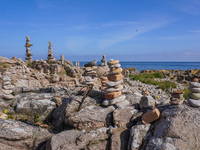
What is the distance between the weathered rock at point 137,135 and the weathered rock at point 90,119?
3.60ft

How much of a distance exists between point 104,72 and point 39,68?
31.6 ft

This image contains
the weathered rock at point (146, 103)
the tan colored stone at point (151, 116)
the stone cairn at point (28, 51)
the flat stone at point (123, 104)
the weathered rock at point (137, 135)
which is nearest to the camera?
the weathered rock at point (137, 135)

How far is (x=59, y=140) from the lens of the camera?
5.45 metres

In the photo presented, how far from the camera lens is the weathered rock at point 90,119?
6418 mm

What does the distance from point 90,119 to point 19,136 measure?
234 cm

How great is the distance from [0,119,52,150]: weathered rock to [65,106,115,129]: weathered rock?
3.20 ft

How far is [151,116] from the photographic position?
573 centimetres

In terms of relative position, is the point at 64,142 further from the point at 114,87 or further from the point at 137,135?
the point at 114,87

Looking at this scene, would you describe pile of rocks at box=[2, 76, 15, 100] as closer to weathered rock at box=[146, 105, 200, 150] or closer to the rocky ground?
the rocky ground

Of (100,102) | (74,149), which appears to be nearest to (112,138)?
(74,149)

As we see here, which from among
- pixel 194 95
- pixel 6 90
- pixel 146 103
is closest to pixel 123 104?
pixel 146 103

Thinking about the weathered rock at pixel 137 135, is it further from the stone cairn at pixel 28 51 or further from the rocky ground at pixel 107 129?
the stone cairn at pixel 28 51

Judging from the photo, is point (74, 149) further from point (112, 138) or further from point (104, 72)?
point (104, 72)

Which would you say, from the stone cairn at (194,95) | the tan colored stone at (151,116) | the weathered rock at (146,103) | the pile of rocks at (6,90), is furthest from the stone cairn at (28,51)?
the stone cairn at (194,95)
